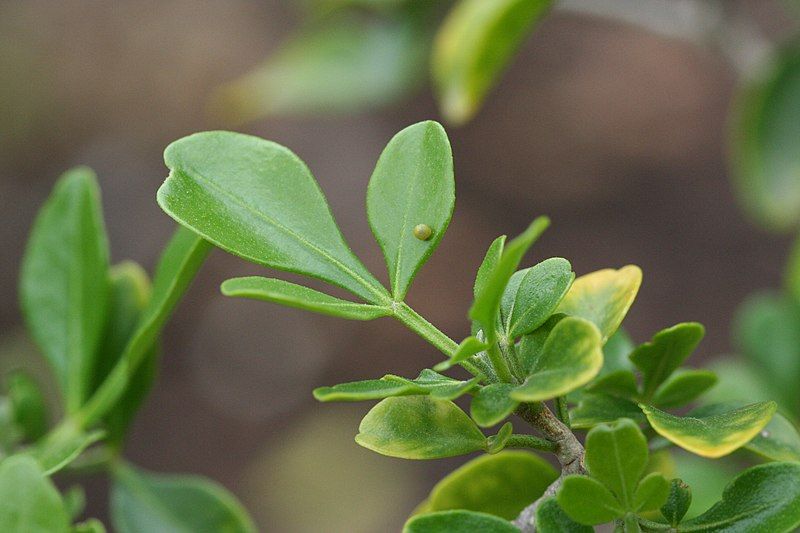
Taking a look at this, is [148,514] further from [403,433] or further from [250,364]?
[250,364]

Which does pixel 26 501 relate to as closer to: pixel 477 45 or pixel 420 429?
pixel 420 429

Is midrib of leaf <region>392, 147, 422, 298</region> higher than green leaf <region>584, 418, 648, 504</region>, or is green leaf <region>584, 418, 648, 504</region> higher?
midrib of leaf <region>392, 147, 422, 298</region>

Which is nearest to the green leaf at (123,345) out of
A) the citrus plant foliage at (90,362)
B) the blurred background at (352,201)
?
the citrus plant foliage at (90,362)

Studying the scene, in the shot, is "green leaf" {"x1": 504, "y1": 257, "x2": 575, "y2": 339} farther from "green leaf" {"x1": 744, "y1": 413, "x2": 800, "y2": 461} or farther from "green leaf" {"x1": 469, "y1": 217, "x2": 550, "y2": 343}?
"green leaf" {"x1": 744, "y1": 413, "x2": 800, "y2": 461}

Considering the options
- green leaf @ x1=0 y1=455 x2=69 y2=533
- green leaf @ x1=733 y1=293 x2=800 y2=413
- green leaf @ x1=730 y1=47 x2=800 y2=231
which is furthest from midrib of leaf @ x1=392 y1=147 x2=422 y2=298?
green leaf @ x1=730 y1=47 x2=800 y2=231

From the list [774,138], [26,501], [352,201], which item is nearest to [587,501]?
[26,501]
